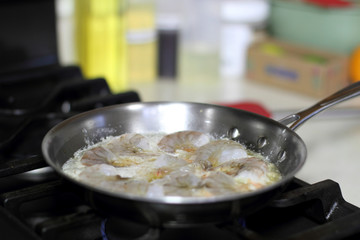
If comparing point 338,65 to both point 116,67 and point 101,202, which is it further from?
point 101,202

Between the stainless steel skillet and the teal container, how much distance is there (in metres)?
0.87

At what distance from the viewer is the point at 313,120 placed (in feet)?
4.09

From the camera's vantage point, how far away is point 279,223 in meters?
0.74

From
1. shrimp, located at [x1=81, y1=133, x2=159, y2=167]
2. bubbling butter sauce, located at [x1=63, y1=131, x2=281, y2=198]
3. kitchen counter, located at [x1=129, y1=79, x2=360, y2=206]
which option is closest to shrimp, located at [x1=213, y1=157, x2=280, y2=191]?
bubbling butter sauce, located at [x1=63, y1=131, x2=281, y2=198]

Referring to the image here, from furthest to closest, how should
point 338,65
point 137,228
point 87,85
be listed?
point 338,65, point 87,85, point 137,228

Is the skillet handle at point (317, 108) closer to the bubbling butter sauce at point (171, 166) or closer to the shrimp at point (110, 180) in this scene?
the bubbling butter sauce at point (171, 166)

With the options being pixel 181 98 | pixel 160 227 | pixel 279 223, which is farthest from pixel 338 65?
pixel 160 227

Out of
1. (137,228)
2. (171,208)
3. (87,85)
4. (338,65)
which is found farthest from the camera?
(338,65)

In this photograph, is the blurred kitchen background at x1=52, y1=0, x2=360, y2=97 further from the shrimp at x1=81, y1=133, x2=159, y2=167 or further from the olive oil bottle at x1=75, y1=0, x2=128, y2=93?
the shrimp at x1=81, y1=133, x2=159, y2=167

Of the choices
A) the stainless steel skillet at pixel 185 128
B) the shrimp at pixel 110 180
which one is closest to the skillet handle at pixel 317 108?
the stainless steel skillet at pixel 185 128

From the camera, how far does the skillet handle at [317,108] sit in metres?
0.81

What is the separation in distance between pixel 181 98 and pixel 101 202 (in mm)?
921

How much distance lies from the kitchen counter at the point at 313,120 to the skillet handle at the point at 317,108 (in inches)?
6.3

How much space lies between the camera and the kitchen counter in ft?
3.27
